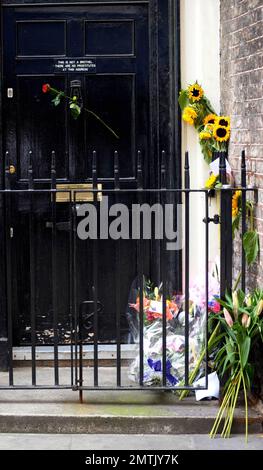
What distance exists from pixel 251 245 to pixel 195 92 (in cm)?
137

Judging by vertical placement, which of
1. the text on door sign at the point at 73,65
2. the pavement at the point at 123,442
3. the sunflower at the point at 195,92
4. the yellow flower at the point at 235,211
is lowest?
the pavement at the point at 123,442

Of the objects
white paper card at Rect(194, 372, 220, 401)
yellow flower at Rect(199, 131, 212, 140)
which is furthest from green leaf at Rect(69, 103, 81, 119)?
white paper card at Rect(194, 372, 220, 401)

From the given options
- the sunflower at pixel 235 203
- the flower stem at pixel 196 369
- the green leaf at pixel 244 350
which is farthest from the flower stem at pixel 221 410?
the sunflower at pixel 235 203

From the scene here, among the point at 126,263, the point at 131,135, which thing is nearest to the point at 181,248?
the point at 126,263

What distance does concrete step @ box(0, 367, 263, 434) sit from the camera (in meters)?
6.11

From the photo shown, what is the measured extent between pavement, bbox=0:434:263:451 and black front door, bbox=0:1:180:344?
51.9 inches

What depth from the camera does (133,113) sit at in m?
7.21

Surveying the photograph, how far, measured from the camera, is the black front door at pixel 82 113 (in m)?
7.14

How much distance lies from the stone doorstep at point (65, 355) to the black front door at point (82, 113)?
0.13 meters

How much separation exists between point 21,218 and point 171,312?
4.60ft

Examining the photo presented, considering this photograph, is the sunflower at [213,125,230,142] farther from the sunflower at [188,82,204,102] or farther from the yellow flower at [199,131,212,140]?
the sunflower at [188,82,204,102]

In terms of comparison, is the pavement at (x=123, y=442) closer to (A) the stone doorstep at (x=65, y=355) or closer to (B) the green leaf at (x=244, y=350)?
(B) the green leaf at (x=244, y=350)

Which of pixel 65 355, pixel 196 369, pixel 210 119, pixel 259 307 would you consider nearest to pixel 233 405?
pixel 196 369

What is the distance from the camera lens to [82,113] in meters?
7.19
